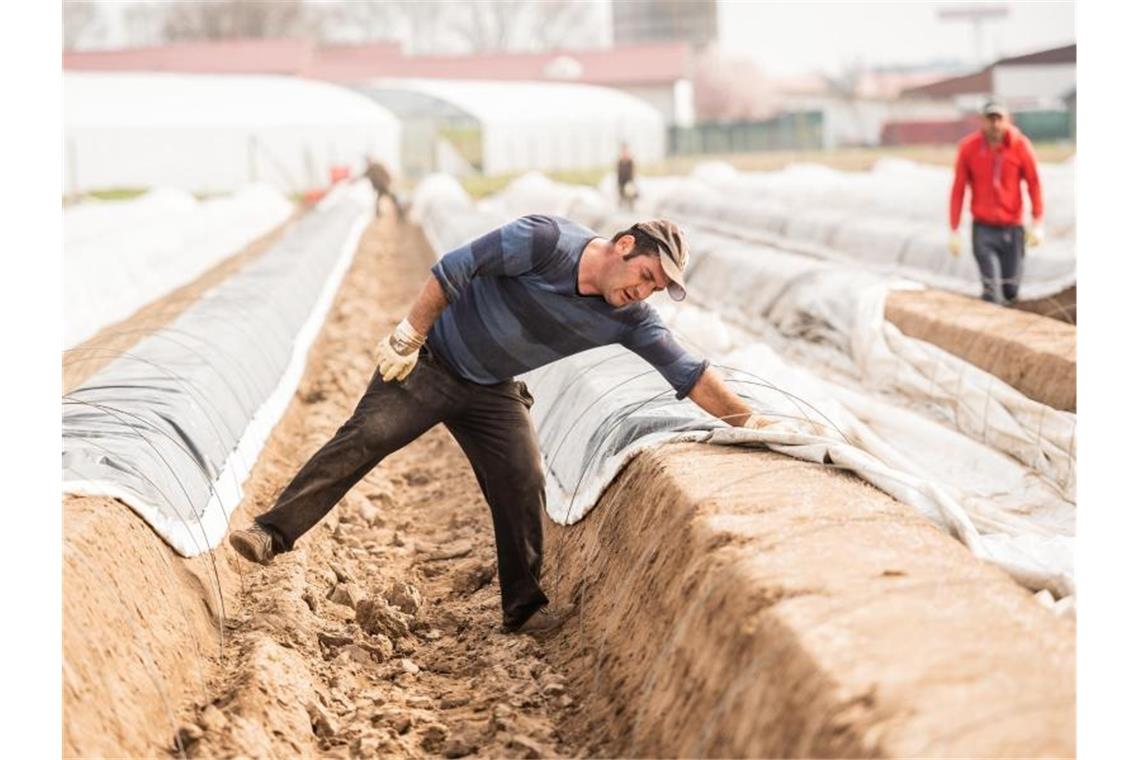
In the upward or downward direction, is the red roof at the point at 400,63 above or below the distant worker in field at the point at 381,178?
above

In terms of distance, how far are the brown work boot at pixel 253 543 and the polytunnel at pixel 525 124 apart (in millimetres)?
33783

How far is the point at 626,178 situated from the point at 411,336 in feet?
71.0

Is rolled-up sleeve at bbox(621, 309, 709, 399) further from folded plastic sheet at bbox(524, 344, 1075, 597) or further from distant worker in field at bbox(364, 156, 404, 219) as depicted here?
distant worker in field at bbox(364, 156, 404, 219)

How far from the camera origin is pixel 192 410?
266 inches

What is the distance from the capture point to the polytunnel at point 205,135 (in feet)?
107

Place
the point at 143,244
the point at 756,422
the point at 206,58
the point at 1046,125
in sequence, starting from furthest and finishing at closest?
the point at 206,58
the point at 1046,125
the point at 143,244
the point at 756,422

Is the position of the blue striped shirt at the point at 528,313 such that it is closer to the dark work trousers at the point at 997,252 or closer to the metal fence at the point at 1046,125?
the dark work trousers at the point at 997,252

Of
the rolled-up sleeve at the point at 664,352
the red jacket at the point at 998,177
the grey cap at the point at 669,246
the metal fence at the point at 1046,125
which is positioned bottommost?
the rolled-up sleeve at the point at 664,352

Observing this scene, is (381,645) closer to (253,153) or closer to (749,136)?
(253,153)

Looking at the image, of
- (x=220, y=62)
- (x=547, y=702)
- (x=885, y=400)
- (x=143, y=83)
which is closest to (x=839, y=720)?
(x=547, y=702)

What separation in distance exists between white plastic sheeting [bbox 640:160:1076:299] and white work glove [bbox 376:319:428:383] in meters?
8.01

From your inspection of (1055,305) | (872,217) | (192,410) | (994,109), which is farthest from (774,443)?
(872,217)

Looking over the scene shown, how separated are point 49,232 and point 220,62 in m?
48.8

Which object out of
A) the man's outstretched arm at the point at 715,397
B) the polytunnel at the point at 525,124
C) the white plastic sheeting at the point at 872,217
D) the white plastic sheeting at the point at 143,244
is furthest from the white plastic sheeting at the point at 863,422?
the polytunnel at the point at 525,124
